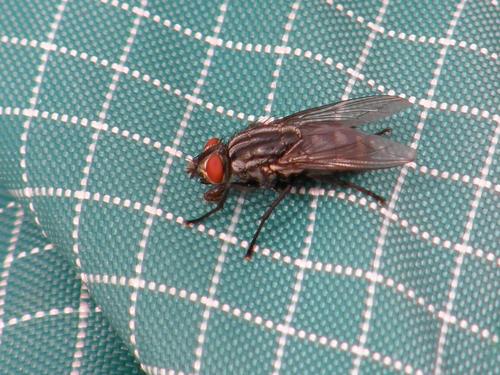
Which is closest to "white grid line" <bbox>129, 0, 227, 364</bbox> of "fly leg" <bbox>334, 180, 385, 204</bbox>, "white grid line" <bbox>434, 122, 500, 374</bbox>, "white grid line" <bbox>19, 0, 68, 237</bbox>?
"white grid line" <bbox>19, 0, 68, 237</bbox>

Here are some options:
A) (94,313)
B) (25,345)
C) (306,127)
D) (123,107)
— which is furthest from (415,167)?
(25,345)

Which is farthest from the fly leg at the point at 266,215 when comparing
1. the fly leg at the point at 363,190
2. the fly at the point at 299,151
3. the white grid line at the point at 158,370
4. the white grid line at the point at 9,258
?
the white grid line at the point at 9,258

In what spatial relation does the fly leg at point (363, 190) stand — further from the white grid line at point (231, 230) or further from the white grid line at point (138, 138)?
the white grid line at point (231, 230)

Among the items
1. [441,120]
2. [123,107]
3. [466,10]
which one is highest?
[466,10]

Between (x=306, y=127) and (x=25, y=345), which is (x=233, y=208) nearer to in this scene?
(x=306, y=127)

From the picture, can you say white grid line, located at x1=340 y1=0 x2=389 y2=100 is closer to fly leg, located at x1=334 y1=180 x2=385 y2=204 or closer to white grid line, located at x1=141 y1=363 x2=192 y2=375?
fly leg, located at x1=334 y1=180 x2=385 y2=204
